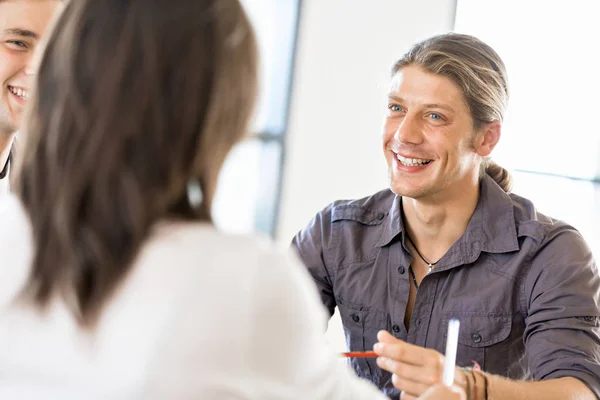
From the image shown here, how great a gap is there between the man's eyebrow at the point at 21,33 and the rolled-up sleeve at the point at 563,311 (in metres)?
1.35

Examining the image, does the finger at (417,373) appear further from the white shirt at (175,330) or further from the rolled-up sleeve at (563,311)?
the white shirt at (175,330)

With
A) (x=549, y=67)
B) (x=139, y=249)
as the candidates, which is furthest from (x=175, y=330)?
(x=549, y=67)

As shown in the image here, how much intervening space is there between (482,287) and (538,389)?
0.36 meters

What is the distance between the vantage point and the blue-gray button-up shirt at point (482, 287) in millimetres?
1789

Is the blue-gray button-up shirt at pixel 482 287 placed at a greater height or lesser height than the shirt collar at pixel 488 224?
lesser

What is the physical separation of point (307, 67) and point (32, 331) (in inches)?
122

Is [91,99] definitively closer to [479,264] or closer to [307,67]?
[479,264]

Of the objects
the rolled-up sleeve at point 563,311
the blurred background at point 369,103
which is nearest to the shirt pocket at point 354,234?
the rolled-up sleeve at point 563,311

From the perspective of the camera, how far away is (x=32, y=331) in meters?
0.91

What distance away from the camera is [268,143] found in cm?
392

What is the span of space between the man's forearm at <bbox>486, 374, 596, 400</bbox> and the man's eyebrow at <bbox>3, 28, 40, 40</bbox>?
4.50 feet

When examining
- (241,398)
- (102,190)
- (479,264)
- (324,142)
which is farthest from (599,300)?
(324,142)

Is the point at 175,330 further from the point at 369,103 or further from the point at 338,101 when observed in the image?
the point at 369,103

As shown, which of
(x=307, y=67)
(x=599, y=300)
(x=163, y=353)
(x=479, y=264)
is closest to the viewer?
(x=163, y=353)
